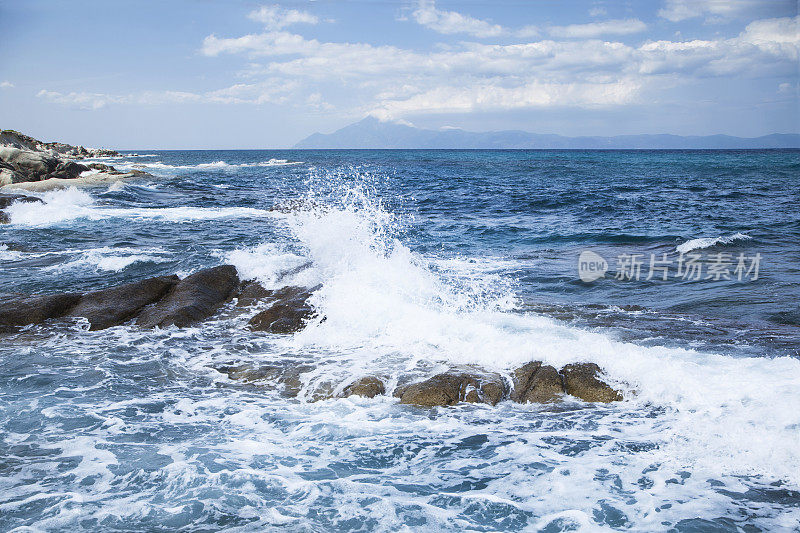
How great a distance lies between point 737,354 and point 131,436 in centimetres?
661

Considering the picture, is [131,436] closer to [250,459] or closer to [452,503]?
[250,459]

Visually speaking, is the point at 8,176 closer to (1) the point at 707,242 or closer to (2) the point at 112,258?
(2) the point at 112,258

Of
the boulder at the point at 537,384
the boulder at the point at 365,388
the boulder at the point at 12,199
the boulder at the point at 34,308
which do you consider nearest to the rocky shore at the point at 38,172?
the boulder at the point at 12,199

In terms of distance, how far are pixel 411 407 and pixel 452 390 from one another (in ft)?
1.59

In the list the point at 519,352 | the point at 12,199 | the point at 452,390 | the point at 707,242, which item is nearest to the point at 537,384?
the point at 519,352

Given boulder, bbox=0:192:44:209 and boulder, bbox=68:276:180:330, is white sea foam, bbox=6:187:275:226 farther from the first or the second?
boulder, bbox=68:276:180:330

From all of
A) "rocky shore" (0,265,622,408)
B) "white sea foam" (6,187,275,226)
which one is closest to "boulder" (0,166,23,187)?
"white sea foam" (6,187,275,226)

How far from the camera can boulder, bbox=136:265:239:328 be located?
8.48 m

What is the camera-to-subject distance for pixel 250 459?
4895 mm

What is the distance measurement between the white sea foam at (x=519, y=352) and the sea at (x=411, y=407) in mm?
28

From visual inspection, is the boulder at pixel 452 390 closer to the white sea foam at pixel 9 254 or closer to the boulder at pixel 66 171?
the white sea foam at pixel 9 254

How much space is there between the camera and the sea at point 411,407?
4.20m

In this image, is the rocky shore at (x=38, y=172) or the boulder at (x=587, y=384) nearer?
the boulder at (x=587, y=384)

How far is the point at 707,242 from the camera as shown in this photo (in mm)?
13898
